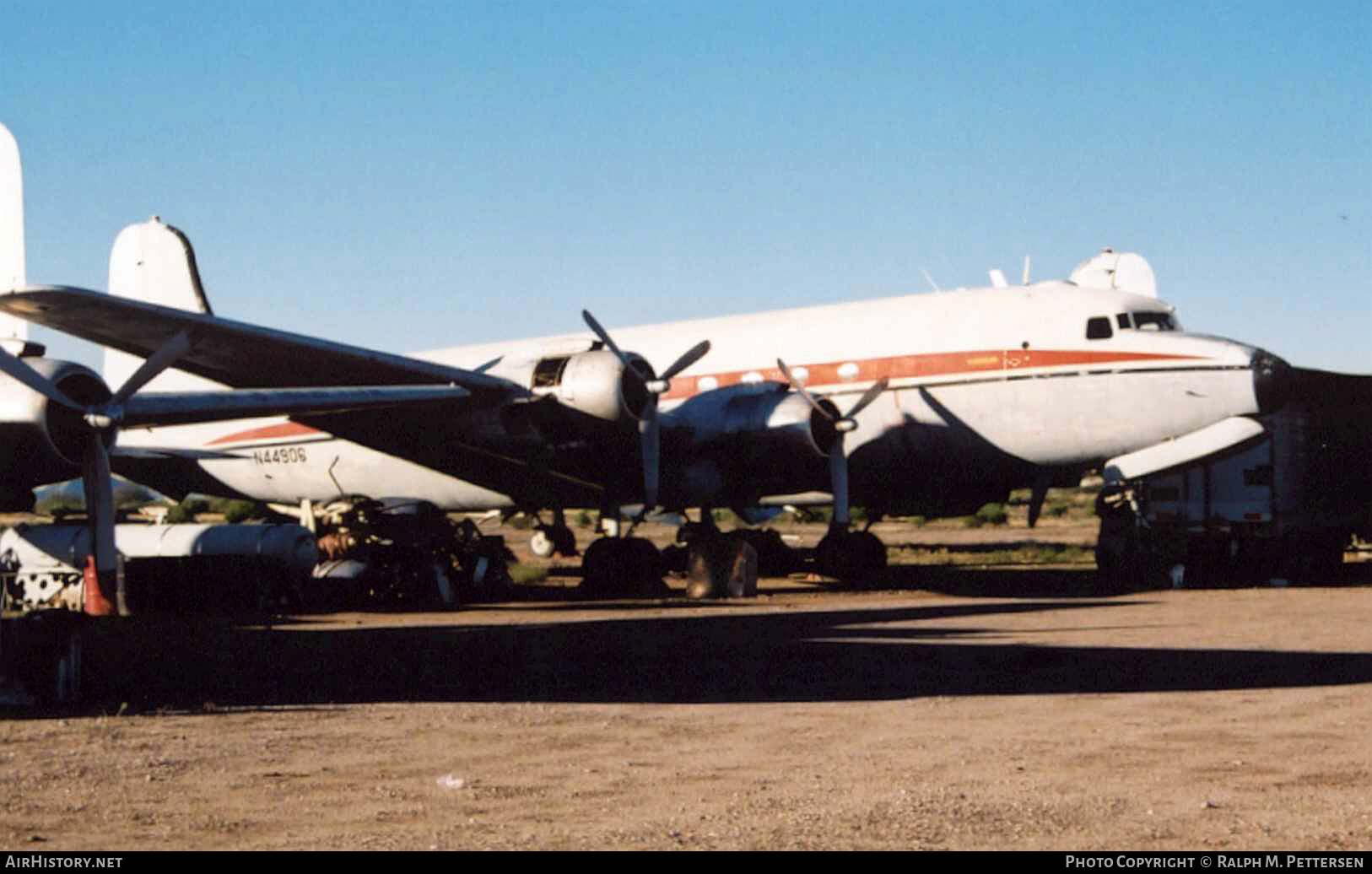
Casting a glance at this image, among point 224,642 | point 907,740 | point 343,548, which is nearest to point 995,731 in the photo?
point 907,740

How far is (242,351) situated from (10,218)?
6.62 metres

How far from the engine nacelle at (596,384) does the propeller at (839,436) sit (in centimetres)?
A: 281

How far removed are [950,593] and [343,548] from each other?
9388 mm

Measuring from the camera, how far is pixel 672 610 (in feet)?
69.3

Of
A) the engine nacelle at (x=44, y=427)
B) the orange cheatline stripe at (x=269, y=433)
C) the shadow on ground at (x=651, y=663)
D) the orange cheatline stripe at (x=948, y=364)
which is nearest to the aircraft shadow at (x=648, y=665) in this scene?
the shadow on ground at (x=651, y=663)

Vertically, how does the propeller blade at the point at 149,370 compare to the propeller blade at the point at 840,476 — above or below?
above

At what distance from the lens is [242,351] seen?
2205cm

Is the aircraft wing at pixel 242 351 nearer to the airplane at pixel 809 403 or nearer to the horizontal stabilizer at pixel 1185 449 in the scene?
the airplane at pixel 809 403

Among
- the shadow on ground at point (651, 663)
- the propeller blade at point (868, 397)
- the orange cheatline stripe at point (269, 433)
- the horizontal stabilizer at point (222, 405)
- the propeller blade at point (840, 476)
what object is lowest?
the shadow on ground at point (651, 663)

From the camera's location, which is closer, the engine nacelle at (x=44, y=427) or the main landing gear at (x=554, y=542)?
the engine nacelle at (x=44, y=427)

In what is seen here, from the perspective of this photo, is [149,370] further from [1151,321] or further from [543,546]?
[543,546]

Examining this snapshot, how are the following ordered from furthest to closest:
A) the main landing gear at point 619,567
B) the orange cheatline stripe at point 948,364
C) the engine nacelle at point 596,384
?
the main landing gear at point 619,567
the orange cheatline stripe at point 948,364
the engine nacelle at point 596,384

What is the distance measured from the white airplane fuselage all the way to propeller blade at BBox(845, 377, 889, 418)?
0.40 feet

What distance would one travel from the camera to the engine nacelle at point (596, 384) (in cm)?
2259
